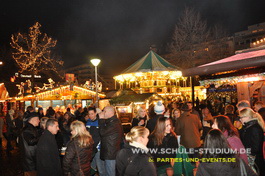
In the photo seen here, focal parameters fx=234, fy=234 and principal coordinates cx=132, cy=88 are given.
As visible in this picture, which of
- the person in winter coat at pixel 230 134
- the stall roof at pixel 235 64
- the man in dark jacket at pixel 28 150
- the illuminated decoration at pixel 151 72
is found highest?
the illuminated decoration at pixel 151 72

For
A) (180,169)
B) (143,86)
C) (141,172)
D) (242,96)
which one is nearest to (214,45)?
(143,86)

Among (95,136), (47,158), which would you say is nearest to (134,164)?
(47,158)

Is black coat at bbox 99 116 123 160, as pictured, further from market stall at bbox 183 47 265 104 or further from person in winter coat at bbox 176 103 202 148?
market stall at bbox 183 47 265 104

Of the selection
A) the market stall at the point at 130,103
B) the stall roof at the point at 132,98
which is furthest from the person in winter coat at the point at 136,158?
the stall roof at the point at 132,98

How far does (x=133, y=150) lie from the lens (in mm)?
3195

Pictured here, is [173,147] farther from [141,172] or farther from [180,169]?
[141,172]

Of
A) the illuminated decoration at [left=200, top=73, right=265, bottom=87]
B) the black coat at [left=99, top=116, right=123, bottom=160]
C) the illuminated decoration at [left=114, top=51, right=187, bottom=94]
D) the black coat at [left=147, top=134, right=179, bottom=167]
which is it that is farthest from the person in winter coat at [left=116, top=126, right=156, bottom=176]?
the illuminated decoration at [left=114, top=51, right=187, bottom=94]

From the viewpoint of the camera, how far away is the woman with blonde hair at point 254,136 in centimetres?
410

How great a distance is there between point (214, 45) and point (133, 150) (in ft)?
90.7

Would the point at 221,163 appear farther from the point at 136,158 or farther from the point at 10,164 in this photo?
Result: the point at 10,164

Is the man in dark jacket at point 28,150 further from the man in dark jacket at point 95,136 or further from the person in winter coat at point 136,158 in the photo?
the person in winter coat at point 136,158

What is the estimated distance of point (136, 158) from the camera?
308 cm

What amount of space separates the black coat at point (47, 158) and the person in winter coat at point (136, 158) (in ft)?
5.39

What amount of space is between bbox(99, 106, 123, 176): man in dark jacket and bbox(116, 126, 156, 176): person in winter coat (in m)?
1.87
